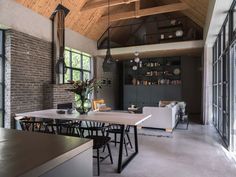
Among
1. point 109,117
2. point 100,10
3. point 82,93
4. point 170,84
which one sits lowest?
point 109,117

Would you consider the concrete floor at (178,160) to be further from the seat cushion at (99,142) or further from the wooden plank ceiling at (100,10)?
the wooden plank ceiling at (100,10)

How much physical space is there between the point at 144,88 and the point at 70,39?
4.51m

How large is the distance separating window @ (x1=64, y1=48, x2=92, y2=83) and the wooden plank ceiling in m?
0.90

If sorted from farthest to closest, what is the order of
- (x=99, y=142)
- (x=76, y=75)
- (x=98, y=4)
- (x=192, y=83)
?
(x=192, y=83)
(x=76, y=75)
(x=98, y=4)
(x=99, y=142)

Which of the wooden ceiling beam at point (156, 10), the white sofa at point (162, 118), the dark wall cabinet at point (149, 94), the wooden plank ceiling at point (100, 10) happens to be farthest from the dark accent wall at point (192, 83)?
the white sofa at point (162, 118)

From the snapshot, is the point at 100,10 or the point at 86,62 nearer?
the point at 100,10

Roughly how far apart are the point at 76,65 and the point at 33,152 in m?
6.93

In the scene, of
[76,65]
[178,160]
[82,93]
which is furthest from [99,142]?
[76,65]

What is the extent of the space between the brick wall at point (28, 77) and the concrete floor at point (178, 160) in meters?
2.87

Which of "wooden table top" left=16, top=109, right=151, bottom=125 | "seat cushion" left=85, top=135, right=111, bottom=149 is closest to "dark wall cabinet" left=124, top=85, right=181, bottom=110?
"wooden table top" left=16, top=109, right=151, bottom=125

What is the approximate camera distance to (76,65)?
765 centimetres

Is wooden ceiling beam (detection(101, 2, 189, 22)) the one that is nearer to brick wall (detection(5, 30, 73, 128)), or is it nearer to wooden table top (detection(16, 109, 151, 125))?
brick wall (detection(5, 30, 73, 128))

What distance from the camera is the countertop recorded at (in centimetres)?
78

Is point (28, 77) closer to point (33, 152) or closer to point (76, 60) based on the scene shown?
point (76, 60)
